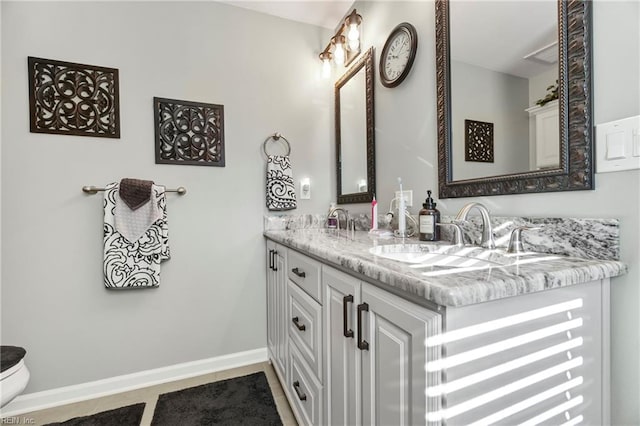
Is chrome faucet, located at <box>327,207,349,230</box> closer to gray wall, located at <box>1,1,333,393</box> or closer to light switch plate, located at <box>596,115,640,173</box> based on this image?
gray wall, located at <box>1,1,333,393</box>

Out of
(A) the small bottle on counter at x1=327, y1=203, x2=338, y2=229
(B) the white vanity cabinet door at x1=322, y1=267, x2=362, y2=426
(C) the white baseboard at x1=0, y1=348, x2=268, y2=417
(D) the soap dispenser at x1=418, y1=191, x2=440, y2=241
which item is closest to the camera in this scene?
(B) the white vanity cabinet door at x1=322, y1=267, x2=362, y2=426

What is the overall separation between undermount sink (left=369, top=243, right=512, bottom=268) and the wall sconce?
1.43m

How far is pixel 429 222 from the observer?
4.01 ft

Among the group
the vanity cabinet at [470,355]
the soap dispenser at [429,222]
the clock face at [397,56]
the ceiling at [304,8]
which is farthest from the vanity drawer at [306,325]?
the ceiling at [304,8]

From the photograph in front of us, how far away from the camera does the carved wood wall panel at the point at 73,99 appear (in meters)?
1.53

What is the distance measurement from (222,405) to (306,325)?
77cm

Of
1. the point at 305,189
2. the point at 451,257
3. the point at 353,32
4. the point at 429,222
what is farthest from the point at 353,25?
the point at 451,257

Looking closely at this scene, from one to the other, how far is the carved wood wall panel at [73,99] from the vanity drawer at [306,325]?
1.40m

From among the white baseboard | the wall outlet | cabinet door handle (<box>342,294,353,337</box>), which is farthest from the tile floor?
the wall outlet

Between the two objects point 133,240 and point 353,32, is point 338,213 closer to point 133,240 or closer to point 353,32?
point 353,32

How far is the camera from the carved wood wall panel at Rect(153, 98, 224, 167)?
5.79 ft

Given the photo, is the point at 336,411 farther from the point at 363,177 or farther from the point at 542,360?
the point at 363,177

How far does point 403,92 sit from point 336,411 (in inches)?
57.7

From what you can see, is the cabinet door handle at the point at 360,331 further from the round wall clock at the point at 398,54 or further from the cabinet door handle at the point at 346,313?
the round wall clock at the point at 398,54
